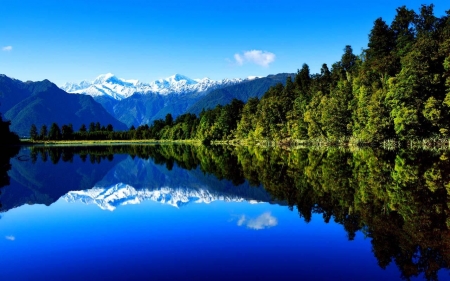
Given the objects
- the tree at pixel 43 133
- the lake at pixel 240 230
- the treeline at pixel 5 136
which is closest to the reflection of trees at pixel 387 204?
the lake at pixel 240 230

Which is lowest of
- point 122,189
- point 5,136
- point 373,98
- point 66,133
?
point 66,133

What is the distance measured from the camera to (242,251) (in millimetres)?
13219

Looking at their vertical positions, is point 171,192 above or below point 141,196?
above

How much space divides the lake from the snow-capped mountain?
0.36 ft

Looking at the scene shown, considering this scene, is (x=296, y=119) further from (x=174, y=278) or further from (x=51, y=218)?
(x=174, y=278)

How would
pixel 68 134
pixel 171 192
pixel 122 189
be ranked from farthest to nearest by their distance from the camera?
pixel 68 134, pixel 122 189, pixel 171 192

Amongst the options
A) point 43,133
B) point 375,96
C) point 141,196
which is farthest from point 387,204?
point 43,133

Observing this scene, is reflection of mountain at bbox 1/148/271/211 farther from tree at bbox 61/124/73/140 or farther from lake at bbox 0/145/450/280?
tree at bbox 61/124/73/140

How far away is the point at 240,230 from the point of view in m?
16.4

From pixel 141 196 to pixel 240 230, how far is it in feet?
42.8

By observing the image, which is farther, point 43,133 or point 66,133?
point 66,133

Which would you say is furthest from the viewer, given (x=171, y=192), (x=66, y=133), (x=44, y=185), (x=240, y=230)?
(x=66, y=133)

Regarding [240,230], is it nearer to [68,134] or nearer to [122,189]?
[122,189]

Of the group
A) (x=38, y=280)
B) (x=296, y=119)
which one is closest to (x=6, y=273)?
(x=38, y=280)
